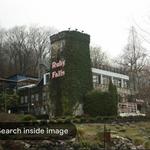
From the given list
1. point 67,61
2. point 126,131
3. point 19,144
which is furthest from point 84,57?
point 19,144

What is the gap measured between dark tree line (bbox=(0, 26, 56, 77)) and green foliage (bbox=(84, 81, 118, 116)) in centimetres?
3208

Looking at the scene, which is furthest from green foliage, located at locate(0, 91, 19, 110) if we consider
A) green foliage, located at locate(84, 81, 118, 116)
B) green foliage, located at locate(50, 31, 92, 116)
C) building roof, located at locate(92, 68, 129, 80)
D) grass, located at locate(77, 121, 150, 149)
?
grass, located at locate(77, 121, 150, 149)

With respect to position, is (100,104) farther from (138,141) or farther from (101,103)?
(138,141)

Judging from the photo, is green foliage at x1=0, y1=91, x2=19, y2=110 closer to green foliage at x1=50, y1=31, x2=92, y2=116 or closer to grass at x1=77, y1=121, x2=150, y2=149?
green foliage at x1=50, y1=31, x2=92, y2=116

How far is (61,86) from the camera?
43.8 m

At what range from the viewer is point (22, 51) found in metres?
77.6

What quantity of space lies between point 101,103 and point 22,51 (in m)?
38.0

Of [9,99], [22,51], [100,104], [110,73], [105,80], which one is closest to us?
[100,104]

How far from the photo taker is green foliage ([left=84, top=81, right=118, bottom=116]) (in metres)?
42.4

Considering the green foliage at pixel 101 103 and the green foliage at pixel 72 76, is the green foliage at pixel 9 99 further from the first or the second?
the green foliage at pixel 101 103

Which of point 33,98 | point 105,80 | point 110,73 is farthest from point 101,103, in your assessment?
point 33,98

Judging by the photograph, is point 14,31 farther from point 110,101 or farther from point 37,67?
point 110,101

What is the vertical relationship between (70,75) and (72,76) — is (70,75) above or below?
above

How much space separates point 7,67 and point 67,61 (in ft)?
113
